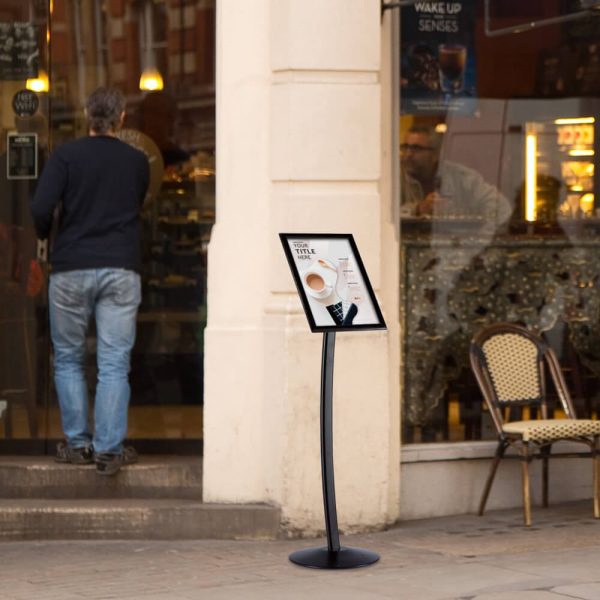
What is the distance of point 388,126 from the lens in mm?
8820

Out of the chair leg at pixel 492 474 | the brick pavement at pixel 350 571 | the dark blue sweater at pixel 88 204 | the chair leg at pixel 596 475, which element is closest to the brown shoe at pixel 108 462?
the brick pavement at pixel 350 571

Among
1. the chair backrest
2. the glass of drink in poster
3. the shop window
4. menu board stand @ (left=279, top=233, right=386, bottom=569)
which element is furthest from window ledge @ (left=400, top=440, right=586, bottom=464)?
the glass of drink in poster

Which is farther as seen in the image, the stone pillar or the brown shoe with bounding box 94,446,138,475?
the brown shoe with bounding box 94,446,138,475

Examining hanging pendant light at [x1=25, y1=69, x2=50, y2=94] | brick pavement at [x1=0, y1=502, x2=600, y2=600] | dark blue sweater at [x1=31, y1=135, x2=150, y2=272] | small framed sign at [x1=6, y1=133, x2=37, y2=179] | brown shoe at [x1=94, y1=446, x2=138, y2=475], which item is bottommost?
brick pavement at [x1=0, y1=502, x2=600, y2=600]

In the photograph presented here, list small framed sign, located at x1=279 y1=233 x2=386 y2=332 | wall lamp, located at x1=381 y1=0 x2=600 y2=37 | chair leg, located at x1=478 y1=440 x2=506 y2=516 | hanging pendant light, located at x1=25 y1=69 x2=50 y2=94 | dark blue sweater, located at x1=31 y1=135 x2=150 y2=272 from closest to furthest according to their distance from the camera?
small framed sign, located at x1=279 y1=233 x2=386 y2=332, wall lamp, located at x1=381 y1=0 x2=600 y2=37, dark blue sweater, located at x1=31 y1=135 x2=150 y2=272, chair leg, located at x1=478 y1=440 x2=506 y2=516, hanging pendant light, located at x1=25 y1=69 x2=50 y2=94

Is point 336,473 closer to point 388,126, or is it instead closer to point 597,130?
point 388,126

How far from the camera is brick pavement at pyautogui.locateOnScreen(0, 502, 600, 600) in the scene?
6898 mm

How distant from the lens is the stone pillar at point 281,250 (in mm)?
8328

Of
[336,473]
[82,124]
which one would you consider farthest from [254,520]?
[82,124]

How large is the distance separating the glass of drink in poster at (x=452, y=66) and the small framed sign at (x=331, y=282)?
212cm

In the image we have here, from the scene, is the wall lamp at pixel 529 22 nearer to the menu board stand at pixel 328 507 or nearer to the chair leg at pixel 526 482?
the menu board stand at pixel 328 507

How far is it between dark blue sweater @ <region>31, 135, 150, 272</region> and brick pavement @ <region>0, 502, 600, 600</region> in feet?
5.06

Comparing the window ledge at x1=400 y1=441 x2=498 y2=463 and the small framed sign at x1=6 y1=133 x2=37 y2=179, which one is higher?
the small framed sign at x1=6 y1=133 x2=37 y2=179

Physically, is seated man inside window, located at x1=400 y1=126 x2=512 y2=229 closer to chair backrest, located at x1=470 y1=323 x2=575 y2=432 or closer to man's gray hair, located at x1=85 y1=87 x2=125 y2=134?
chair backrest, located at x1=470 y1=323 x2=575 y2=432
